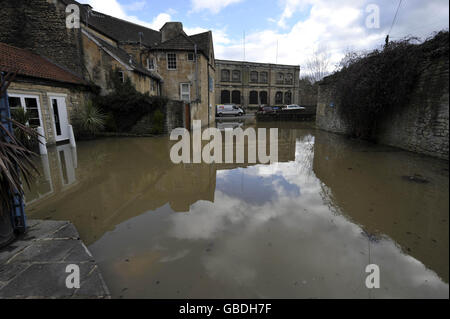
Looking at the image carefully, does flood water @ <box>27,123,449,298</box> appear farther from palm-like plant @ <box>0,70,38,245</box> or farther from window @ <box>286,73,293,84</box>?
window @ <box>286,73,293,84</box>

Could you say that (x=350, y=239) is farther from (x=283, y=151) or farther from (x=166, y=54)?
(x=166, y=54)

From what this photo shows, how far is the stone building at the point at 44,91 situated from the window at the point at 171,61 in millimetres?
8272

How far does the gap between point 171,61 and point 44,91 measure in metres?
11.1

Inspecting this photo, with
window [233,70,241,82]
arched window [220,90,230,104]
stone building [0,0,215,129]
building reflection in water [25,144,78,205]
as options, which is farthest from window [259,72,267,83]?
building reflection in water [25,144,78,205]

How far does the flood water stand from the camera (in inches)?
84.8

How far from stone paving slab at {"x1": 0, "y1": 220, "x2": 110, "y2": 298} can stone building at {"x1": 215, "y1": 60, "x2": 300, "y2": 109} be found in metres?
40.5

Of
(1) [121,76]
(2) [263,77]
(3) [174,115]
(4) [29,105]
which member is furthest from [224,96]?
(4) [29,105]

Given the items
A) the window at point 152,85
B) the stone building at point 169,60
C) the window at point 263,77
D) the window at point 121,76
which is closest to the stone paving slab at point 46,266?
the window at point 121,76

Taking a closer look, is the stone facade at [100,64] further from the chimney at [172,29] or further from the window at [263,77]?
the window at [263,77]

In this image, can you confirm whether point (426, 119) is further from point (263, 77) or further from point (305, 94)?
point (305, 94)

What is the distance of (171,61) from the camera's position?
19.5 meters

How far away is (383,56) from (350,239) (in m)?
4.70

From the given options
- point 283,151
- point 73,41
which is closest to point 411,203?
point 283,151
